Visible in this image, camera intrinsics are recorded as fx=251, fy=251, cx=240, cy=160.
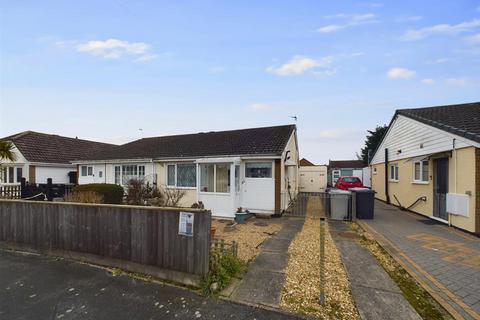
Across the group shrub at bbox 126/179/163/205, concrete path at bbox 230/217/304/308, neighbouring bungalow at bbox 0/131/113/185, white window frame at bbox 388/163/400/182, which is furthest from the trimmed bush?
white window frame at bbox 388/163/400/182

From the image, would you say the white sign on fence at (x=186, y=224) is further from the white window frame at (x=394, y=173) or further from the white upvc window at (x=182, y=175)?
the white window frame at (x=394, y=173)

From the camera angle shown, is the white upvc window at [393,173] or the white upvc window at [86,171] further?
the white upvc window at [86,171]

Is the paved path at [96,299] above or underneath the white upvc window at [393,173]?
underneath

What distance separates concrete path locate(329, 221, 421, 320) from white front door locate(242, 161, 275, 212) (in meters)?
5.15

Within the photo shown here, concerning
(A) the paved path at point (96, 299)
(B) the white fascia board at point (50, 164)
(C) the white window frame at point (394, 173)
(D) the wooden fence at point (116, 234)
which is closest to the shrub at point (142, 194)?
(D) the wooden fence at point (116, 234)

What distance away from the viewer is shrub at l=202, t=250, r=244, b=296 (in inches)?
168

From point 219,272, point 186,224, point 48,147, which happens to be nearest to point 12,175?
point 48,147

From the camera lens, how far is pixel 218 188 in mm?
11727

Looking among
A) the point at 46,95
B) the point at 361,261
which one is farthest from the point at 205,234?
the point at 46,95

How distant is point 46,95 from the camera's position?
487 inches

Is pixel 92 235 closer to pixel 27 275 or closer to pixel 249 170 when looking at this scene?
pixel 27 275

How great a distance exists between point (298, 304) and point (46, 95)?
14501 millimetres

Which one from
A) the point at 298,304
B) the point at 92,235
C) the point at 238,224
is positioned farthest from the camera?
the point at 238,224

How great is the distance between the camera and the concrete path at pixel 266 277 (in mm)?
3990
